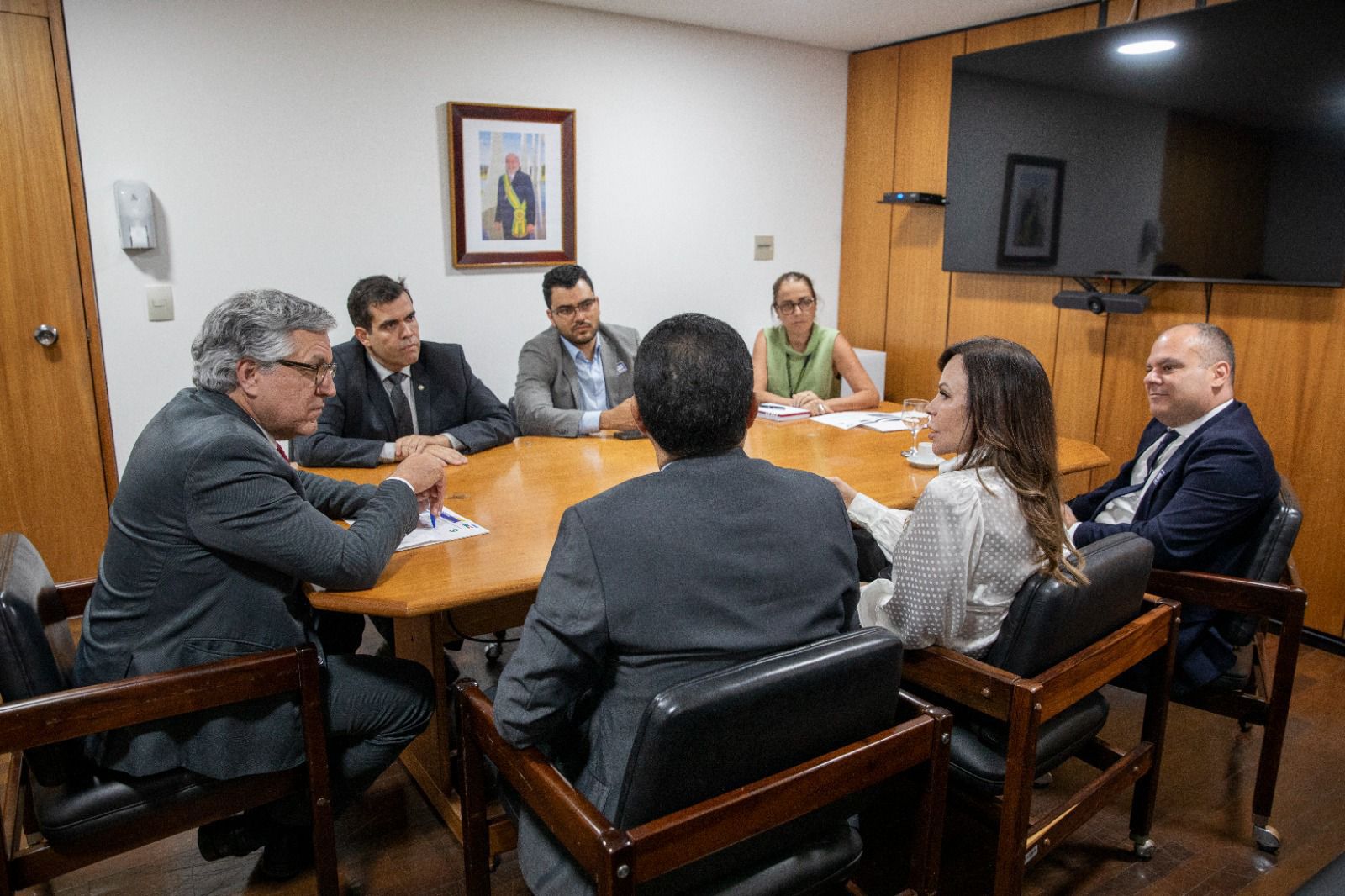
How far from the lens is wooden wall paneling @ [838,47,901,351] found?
490 centimetres

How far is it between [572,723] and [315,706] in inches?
21.5

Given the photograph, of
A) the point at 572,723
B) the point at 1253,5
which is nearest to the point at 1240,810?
the point at 572,723

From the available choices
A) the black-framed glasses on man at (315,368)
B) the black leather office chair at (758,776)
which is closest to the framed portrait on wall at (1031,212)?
the black leather office chair at (758,776)

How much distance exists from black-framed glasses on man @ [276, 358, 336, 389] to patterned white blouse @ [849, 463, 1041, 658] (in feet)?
4.04

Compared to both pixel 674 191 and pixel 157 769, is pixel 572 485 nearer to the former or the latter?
pixel 157 769

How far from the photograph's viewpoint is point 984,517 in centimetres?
167

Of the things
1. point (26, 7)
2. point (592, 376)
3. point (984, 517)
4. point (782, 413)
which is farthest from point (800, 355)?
point (26, 7)

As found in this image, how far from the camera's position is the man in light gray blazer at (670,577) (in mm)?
1255

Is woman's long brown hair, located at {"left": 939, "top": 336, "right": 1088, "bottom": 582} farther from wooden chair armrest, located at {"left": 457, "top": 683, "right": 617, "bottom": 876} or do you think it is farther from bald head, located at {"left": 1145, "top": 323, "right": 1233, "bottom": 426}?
wooden chair armrest, located at {"left": 457, "top": 683, "right": 617, "bottom": 876}

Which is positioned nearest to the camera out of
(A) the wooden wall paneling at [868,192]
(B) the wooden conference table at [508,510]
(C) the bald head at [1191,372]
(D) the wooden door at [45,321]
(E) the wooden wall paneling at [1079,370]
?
(B) the wooden conference table at [508,510]

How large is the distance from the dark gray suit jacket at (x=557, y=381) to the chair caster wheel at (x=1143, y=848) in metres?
1.96

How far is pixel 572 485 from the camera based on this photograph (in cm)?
246

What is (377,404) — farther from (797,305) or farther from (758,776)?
(758,776)

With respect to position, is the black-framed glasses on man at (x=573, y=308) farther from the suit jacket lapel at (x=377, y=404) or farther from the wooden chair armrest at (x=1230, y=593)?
the wooden chair armrest at (x=1230, y=593)
